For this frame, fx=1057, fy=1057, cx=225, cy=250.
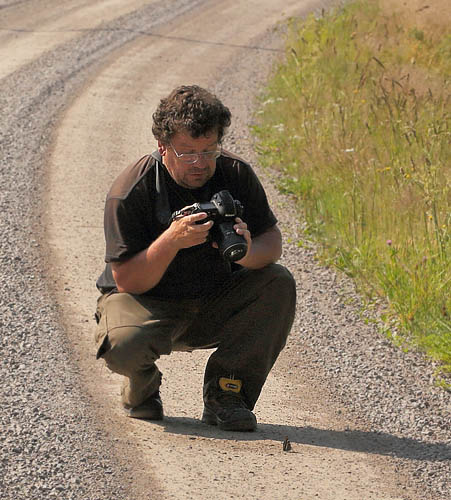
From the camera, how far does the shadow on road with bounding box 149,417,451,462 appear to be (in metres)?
4.68

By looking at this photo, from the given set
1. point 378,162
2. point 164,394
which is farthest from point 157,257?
point 378,162

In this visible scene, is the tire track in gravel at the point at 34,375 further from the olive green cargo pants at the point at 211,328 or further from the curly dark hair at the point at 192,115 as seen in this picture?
the curly dark hair at the point at 192,115

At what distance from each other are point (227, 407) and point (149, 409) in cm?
36

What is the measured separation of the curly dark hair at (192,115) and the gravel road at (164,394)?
133cm

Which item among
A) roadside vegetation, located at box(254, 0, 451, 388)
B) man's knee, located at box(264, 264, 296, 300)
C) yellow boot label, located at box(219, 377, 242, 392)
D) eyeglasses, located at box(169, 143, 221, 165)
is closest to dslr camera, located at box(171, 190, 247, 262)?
eyeglasses, located at box(169, 143, 221, 165)

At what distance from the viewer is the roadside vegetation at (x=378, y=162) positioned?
628 cm

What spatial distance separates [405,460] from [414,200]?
3.07 meters

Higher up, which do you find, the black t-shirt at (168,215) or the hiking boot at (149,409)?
the black t-shirt at (168,215)

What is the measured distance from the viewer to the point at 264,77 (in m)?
13.7

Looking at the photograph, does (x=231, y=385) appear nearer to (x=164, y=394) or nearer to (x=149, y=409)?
(x=149, y=409)

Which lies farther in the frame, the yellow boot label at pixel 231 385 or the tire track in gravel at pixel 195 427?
the yellow boot label at pixel 231 385

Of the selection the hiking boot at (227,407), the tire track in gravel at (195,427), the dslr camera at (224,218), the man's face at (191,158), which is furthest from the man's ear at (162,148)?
the tire track in gravel at (195,427)

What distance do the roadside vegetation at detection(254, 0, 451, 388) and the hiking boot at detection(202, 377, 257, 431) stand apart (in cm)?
129

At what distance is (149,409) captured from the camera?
4.79 m
